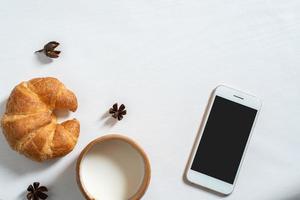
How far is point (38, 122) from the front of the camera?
815 mm

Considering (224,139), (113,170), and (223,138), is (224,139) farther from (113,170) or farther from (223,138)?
(113,170)

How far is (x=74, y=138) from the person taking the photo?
2.75 ft

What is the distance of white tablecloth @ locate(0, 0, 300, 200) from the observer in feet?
2.89

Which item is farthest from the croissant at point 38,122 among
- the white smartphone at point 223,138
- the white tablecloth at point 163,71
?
the white smartphone at point 223,138

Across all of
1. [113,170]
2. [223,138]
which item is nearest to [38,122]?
[113,170]

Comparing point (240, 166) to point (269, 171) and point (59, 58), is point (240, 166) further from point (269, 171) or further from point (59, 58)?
point (59, 58)

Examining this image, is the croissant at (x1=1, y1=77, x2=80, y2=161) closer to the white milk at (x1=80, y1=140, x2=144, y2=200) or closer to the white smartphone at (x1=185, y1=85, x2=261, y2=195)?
→ the white milk at (x1=80, y1=140, x2=144, y2=200)

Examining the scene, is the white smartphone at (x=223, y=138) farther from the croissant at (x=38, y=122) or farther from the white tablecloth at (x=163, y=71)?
the croissant at (x=38, y=122)

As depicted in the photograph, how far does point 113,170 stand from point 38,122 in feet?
0.56

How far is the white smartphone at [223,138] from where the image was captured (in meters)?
0.90

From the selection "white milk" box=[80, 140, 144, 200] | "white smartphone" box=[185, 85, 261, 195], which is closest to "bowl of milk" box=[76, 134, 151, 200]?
"white milk" box=[80, 140, 144, 200]

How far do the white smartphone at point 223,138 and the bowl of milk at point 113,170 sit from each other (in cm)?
12

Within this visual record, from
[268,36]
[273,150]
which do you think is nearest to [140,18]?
[268,36]

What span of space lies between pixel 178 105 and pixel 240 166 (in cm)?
17
